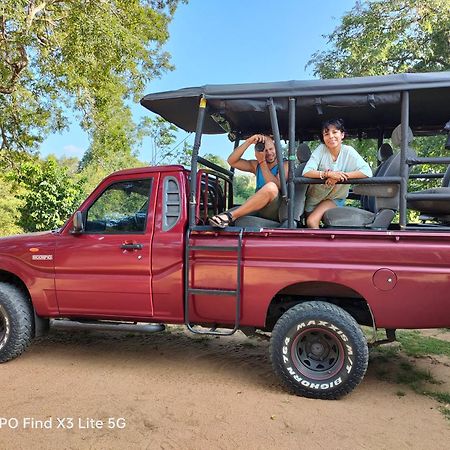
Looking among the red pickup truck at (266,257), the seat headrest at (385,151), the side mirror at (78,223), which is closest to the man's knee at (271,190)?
the red pickup truck at (266,257)

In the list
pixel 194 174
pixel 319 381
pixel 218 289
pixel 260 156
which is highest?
pixel 260 156

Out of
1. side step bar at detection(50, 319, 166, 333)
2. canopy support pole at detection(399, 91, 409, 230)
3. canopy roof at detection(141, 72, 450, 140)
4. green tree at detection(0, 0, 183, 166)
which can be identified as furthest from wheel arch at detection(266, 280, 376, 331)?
green tree at detection(0, 0, 183, 166)

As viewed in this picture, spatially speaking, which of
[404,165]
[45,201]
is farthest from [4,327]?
[45,201]

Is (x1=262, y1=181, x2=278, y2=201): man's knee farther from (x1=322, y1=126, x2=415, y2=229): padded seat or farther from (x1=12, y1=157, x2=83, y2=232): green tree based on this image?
(x1=12, y1=157, x2=83, y2=232): green tree

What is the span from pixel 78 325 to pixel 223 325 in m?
1.47

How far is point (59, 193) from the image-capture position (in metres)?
17.4

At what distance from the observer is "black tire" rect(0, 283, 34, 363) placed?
4664 mm

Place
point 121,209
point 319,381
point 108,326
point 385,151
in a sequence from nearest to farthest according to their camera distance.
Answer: point 319,381 → point 108,326 → point 121,209 → point 385,151

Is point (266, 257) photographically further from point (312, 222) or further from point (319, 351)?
point (319, 351)

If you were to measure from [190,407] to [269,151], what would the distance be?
8.41 feet

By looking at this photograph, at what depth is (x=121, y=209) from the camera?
15.6ft

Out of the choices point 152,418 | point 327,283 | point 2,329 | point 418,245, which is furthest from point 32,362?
point 418,245

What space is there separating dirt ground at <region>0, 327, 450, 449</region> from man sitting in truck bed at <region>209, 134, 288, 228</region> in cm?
148

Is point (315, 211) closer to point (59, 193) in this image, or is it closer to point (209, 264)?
point (209, 264)
